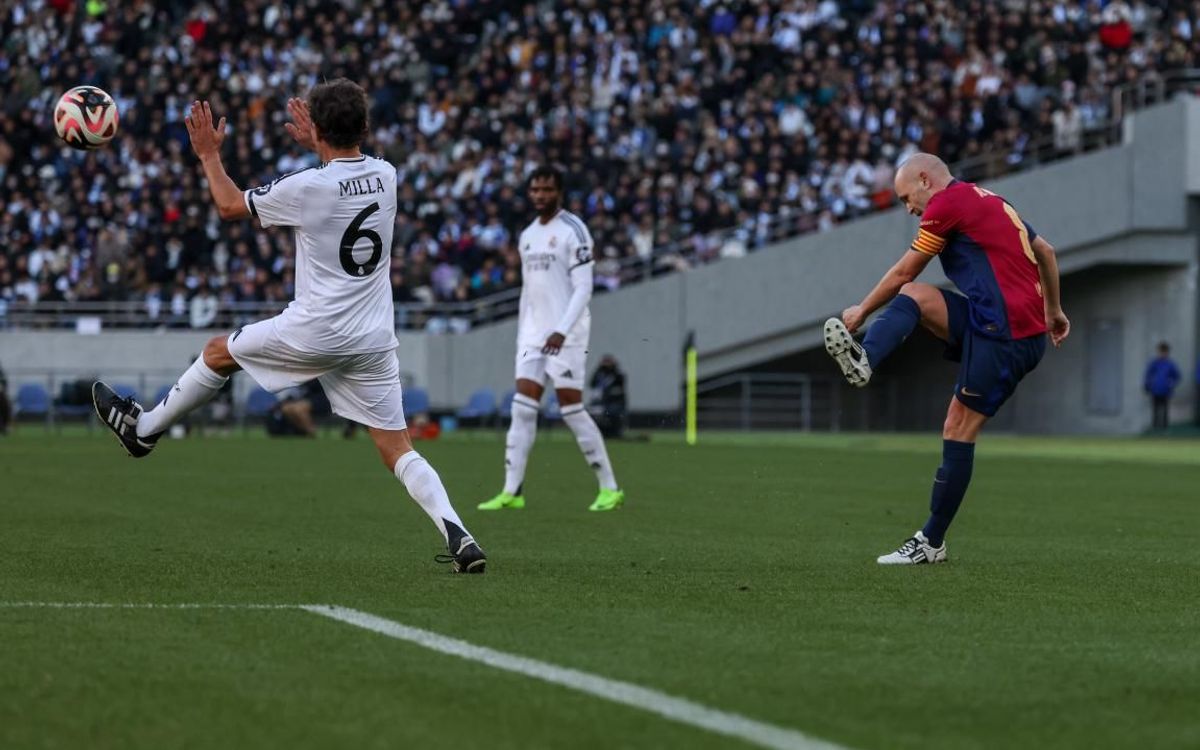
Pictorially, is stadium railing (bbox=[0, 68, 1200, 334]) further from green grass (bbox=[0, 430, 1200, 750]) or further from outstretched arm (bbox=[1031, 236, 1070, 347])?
outstretched arm (bbox=[1031, 236, 1070, 347])

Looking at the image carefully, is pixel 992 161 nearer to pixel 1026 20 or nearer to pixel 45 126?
pixel 1026 20

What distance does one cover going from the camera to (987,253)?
360 inches

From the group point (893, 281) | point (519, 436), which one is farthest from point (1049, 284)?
point (519, 436)

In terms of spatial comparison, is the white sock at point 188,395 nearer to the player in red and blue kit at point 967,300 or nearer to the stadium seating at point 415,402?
the player in red and blue kit at point 967,300

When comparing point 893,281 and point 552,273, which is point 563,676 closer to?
point 893,281

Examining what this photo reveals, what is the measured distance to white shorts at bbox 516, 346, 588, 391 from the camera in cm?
1384

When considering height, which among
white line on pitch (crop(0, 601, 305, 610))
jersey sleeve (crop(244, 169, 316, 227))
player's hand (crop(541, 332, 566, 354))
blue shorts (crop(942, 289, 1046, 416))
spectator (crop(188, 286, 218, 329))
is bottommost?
white line on pitch (crop(0, 601, 305, 610))

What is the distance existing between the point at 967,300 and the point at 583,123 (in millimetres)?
27091

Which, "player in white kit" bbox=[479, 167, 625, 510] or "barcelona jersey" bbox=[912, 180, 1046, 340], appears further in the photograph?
"player in white kit" bbox=[479, 167, 625, 510]

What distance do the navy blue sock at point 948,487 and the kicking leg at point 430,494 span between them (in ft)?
7.58

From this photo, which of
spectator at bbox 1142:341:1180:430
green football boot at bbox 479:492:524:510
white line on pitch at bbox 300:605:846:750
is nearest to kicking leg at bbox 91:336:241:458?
white line on pitch at bbox 300:605:846:750

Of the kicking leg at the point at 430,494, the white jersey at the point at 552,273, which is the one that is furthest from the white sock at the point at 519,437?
the kicking leg at the point at 430,494

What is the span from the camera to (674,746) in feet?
14.4

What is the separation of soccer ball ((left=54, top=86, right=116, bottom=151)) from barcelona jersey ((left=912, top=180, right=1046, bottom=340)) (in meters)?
4.39
